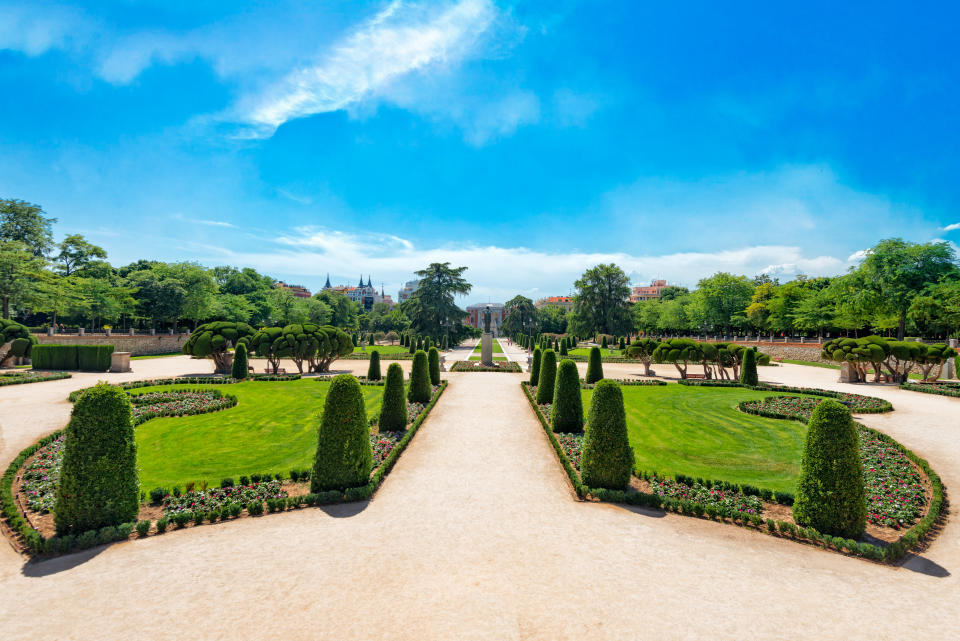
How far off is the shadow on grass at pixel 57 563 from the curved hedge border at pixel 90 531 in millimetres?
125

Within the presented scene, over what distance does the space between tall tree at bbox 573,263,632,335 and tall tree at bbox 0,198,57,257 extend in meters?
67.2

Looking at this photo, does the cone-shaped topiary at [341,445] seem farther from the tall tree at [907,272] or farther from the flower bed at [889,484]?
the tall tree at [907,272]

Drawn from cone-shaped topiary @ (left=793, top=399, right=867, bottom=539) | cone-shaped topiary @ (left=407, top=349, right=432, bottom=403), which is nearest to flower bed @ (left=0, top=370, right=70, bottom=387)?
cone-shaped topiary @ (left=407, top=349, right=432, bottom=403)

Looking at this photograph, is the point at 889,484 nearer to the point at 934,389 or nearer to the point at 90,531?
the point at 90,531

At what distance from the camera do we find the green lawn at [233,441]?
30.8ft

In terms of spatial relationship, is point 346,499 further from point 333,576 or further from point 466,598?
point 466,598

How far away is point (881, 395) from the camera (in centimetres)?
1962

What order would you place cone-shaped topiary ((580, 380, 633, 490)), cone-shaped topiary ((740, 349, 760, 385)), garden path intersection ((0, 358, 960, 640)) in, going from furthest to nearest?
cone-shaped topiary ((740, 349, 760, 385)), cone-shaped topiary ((580, 380, 633, 490)), garden path intersection ((0, 358, 960, 640))

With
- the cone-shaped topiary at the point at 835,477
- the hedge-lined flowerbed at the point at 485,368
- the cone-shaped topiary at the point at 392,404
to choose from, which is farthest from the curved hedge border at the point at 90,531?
the hedge-lined flowerbed at the point at 485,368

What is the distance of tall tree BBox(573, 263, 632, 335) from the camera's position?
62469 mm

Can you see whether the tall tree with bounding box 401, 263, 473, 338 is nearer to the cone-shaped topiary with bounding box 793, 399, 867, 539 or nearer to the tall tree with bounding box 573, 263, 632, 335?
the tall tree with bounding box 573, 263, 632, 335

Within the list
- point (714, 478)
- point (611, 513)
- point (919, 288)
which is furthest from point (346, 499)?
point (919, 288)

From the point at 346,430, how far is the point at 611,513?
5.23 metres

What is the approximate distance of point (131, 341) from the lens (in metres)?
41.8
